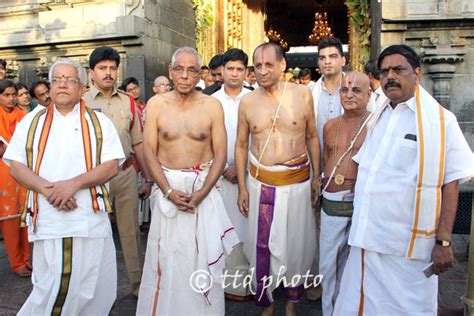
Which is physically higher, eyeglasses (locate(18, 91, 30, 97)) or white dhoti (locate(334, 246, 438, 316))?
eyeglasses (locate(18, 91, 30, 97))

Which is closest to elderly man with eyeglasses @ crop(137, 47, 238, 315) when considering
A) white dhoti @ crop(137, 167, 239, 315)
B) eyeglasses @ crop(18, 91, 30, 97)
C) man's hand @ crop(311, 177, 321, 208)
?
white dhoti @ crop(137, 167, 239, 315)

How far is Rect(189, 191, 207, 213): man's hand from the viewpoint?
2.85 m

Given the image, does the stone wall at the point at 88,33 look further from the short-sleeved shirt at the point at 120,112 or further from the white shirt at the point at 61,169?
the white shirt at the point at 61,169

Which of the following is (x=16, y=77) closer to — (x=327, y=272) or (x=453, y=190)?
(x=327, y=272)

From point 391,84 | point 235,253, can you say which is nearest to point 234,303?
point 235,253

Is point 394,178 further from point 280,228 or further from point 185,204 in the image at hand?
point 185,204

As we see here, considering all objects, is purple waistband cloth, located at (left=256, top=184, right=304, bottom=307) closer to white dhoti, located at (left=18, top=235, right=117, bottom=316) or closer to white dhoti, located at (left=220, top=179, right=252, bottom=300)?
white dhoti, located at (left=220, top=179, right=252, bottom=300)

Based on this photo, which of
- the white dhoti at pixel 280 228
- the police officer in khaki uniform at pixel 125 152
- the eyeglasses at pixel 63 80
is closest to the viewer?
the eyeglasses at pixel 63 80

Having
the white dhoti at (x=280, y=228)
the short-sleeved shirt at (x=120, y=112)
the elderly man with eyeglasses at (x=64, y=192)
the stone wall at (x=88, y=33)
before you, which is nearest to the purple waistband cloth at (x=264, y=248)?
the white dhoti at (x=280, y=228)

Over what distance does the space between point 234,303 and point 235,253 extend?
43 cm

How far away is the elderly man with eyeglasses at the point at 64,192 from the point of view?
2561 mm

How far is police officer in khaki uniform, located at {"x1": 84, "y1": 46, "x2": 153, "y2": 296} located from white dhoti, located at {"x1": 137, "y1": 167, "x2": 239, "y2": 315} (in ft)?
2.36

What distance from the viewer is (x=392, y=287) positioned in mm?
2316

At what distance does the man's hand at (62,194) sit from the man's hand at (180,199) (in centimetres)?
62
